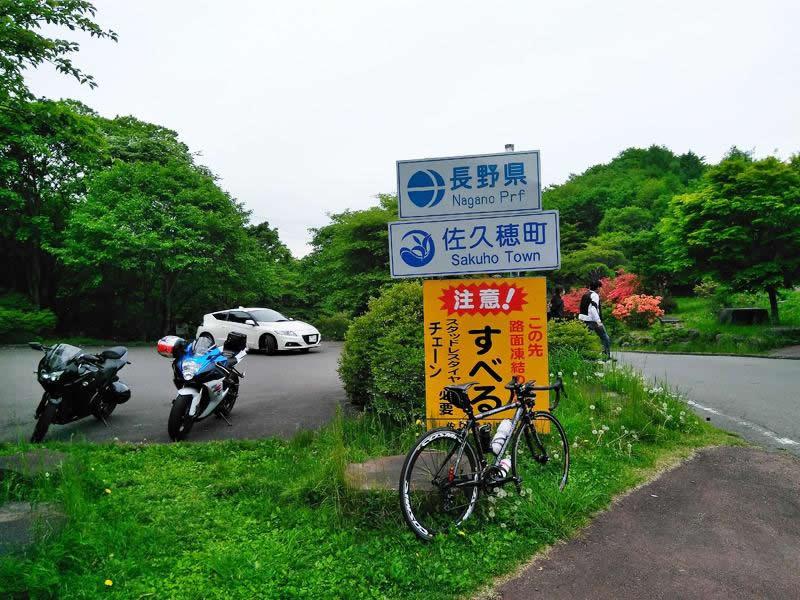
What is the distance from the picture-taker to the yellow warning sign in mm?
5297

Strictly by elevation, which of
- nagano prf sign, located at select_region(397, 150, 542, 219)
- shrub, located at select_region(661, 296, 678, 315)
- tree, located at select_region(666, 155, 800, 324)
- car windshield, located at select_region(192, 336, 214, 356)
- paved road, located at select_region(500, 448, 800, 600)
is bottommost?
paved road, located at select_region(500, 448, 800, 600)

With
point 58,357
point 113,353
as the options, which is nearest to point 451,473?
point 58,357

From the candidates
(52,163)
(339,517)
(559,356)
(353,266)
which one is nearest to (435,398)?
(339,517)

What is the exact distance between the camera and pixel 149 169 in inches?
866

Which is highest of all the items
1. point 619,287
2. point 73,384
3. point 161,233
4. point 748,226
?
point 161,233

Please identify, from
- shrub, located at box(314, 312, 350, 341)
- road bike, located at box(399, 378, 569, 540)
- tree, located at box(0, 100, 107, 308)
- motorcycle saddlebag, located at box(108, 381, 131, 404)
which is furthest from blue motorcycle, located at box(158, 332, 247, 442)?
shrub, located at box(314, 312, 350, 341)

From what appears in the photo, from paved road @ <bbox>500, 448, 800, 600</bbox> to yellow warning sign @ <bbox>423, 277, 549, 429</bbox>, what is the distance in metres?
1.55

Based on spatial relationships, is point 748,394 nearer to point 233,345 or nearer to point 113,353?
point 233,345

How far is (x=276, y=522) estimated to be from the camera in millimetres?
3619

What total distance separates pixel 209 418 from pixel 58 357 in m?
2.03

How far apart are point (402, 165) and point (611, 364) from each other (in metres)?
4.74

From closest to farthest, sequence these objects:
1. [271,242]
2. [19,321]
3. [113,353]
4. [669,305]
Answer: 1. [113,353]
2. [19,321]
3. [669,305]
4. [271,242]

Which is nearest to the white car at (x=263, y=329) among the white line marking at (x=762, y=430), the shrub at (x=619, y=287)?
the white line marking at (x=762, y=430)

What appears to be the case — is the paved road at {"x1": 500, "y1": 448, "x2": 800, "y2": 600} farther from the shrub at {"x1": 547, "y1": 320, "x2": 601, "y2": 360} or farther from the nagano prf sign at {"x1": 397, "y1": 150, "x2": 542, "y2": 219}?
the shrub at {"x1": 547, "y1": 320, "x2": 601, "y2": 360}
